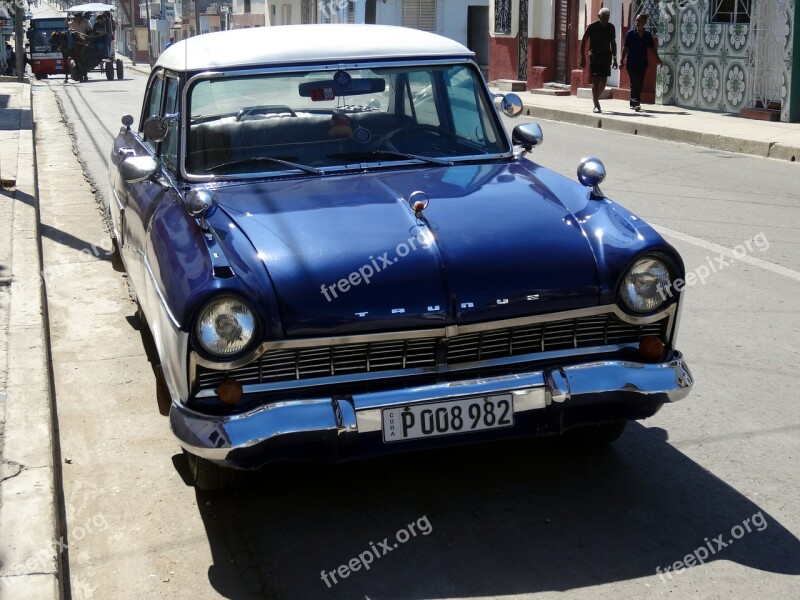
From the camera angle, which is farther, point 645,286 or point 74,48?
point 74,48

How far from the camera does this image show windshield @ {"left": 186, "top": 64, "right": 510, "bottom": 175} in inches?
Answer: 190

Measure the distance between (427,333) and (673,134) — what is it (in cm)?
1391

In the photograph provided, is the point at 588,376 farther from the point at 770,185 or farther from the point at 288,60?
the point at 770,185

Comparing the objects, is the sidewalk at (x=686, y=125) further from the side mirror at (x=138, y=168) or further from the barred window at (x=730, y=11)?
the side mirror at (x=138, y=168)

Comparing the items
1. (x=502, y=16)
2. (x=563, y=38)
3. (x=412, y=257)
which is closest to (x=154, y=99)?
(x=412, y=257)

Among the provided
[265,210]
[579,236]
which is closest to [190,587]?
[265,210]

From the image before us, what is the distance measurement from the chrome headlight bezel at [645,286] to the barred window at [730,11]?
15.9 meters

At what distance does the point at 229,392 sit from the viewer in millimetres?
3658

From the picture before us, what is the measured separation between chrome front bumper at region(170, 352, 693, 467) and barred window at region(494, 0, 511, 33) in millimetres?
26135

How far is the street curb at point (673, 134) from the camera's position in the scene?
47.6 ft

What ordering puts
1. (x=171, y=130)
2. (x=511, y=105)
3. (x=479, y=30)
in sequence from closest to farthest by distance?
1. (x=171, y=130)
2. (x=511, y=105)
3. (x=479, y=30)

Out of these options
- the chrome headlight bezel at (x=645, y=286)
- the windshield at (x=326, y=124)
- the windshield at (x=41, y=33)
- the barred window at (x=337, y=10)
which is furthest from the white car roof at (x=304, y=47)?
the barred window at (x=337, y=10)

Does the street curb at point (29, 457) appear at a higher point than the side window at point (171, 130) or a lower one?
lower

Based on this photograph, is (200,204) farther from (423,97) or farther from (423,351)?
(423,97)
